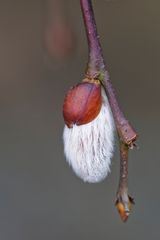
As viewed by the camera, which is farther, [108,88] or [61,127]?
[61,127]

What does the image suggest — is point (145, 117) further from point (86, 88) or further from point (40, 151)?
point (86, 88)

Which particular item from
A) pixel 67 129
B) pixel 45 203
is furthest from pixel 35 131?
pixel 67 129

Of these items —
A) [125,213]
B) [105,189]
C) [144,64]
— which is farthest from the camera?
[105,189]

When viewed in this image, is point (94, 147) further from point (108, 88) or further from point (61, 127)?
point (61, 127)

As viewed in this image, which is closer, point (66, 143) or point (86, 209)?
point (66, 143)

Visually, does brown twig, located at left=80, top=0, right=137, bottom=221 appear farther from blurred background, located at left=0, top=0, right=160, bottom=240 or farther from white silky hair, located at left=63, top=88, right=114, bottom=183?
blurred background, located at left=0, top=0, right=160, bottom=240

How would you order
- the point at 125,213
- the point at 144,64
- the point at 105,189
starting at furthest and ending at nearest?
the point at 105,189, the point at 144,64, the point at 125,213

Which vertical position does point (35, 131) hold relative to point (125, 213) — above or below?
above

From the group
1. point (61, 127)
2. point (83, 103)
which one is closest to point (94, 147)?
point (83, 103)

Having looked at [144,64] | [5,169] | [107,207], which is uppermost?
[144,64]
